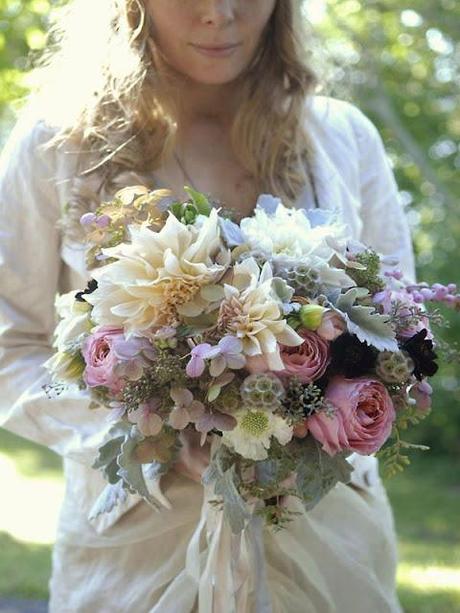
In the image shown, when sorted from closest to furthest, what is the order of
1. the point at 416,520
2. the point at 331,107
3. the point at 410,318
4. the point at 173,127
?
the point at 410,318, the point at 173,127, the point at 331,107, the point at 416,520

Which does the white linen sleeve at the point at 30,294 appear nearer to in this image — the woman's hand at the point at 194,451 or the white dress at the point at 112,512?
the white dress at the point at 112,512

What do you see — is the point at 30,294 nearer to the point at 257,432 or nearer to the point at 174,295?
the point at 174,295

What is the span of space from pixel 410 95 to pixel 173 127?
8.23 m

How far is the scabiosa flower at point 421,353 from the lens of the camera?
219cm

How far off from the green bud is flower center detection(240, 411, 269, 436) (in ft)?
0.60

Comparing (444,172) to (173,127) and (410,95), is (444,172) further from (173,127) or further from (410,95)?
(173,127)

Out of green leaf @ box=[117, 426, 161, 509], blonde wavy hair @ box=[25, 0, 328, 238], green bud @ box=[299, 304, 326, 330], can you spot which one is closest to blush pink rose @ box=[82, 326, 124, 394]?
green leaf @ box=[117, 426, 161, 509]

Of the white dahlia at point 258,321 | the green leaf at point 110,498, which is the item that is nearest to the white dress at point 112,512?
the green leaf at point 110,498

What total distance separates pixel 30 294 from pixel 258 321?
35.7 inches

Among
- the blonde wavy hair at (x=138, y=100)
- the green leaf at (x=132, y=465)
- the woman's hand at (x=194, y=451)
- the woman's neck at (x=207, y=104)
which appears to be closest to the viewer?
the green leaf at (x=132, y=465)

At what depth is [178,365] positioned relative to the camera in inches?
81.1

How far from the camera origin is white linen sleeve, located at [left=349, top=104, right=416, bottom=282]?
3.11m

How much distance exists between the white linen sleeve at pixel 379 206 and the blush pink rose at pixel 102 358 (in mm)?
1149

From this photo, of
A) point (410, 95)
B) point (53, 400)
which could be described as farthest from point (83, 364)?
point (410, 95)
